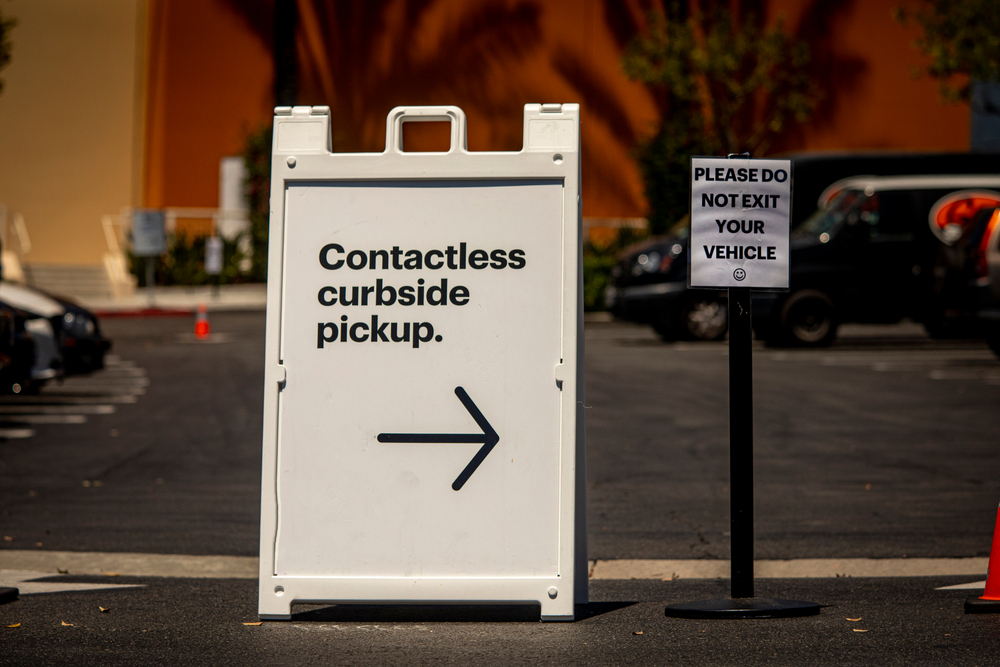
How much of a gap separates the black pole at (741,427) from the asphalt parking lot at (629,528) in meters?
0.39

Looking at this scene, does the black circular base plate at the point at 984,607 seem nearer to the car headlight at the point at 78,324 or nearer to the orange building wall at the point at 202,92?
the car headlight at the point at 78,324

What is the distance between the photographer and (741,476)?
5430mm

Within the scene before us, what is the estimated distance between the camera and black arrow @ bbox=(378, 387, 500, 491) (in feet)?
17.1

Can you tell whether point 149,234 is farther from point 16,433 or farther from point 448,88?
point 16,433

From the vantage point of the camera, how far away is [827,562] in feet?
22.7

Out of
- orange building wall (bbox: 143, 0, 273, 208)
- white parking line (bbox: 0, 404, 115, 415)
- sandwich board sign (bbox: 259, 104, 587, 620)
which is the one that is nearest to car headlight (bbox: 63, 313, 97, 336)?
white parking line (bbox: 0, 404, 115, 415)

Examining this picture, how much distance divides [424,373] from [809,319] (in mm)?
14771

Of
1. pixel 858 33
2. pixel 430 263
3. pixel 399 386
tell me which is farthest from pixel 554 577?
pixel 858 33

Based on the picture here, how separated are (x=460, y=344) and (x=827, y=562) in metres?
2.79

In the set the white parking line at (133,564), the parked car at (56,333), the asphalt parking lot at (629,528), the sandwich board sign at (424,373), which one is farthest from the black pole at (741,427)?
the parked car at (56,333)

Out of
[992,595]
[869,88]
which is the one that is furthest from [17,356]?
[869,88]

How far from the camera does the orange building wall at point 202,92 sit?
34.7 meters

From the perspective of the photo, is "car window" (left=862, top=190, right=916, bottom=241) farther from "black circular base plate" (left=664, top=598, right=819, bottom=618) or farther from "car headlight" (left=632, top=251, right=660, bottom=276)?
"black circular base plate" (left=664, top=598, right=819, bottom=618)

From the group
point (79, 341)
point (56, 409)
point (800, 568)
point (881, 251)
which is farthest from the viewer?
point (881, 251)
